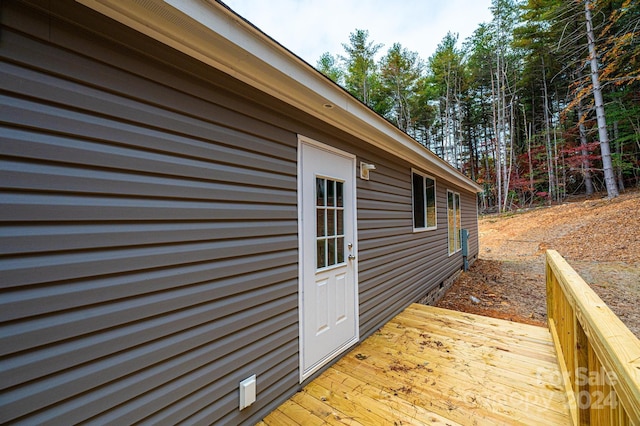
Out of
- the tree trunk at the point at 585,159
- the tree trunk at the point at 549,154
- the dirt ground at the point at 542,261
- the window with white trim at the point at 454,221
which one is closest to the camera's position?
the dirt ground at the point at 542,261

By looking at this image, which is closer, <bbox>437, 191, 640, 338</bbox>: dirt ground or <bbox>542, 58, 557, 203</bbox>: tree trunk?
<bbox>437, 191, 640, 338</bbox>: dirt ground

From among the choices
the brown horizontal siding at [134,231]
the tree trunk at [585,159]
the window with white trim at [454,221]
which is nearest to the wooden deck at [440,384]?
the brown horizontal siding at [134,231]

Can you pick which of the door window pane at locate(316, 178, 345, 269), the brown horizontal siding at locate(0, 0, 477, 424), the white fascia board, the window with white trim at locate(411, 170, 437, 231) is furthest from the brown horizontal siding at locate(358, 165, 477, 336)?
the brown horizontal siding at locate(0, 0, 477, 424)

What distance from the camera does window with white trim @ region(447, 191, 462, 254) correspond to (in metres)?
6.56

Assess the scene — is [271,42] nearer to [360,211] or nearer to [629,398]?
[360,211]

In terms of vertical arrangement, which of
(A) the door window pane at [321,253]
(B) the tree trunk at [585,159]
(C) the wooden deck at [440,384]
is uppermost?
(B) the tree trunk at [585,159]

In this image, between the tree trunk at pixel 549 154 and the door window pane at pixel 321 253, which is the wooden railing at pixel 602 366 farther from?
the tree trunk at pixel 549 154

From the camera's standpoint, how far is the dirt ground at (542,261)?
4.77 metres

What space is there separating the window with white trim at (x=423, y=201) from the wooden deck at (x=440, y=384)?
2074 millimetres

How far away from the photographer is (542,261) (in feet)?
25.8

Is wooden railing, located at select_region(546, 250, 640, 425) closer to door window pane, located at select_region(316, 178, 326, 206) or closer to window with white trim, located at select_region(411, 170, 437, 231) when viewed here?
door window pane, located at select_region(316, 178, 326, 206)

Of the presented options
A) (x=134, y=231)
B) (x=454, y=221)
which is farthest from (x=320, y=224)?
(x=454, y=221)

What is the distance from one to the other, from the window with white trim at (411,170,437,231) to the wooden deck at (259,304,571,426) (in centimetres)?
207

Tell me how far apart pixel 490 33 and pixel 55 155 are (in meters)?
21.4
